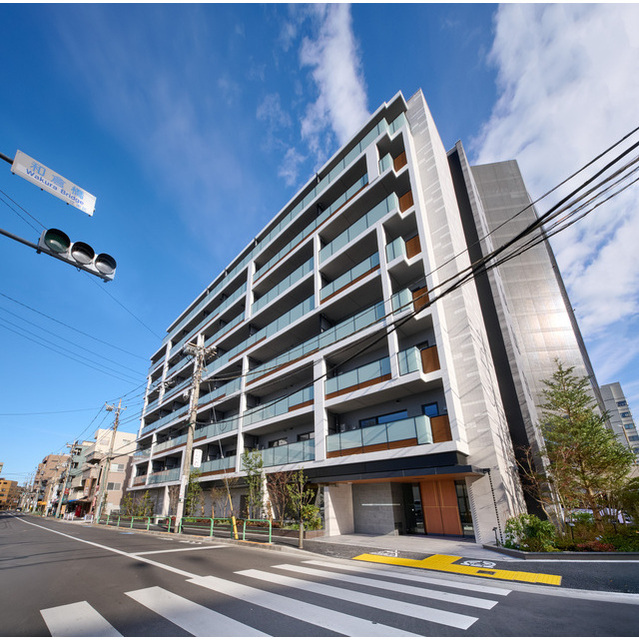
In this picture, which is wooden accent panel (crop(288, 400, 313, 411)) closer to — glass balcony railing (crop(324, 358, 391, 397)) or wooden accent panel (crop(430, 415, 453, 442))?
glass balcony railing (crop(324, 358, 391, 397))

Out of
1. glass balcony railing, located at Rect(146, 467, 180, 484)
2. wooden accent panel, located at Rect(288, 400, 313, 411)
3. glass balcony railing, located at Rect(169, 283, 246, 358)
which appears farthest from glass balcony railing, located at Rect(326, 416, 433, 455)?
glass balcony railing, located at Rect(146, 467, 180, 484)

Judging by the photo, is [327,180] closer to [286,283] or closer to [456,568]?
[286,283]

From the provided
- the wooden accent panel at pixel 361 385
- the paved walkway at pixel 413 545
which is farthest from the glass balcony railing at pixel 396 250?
the paved walkway at pixel 413 545

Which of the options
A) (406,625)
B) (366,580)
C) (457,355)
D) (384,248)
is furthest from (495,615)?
(384,248)

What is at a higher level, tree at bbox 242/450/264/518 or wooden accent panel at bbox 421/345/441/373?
wooden accent panel at bbox 421/345/441/373

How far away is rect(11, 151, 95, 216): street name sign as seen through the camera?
177 inches

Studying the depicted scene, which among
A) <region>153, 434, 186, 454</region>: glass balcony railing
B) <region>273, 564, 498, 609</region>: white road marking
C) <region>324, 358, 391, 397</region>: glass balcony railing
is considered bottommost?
<region>273, 564, 498, 609</region>: white road marking

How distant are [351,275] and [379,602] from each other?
1441 cm

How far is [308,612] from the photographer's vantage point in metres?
4.84

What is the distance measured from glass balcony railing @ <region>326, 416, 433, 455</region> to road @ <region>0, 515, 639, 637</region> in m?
5.16

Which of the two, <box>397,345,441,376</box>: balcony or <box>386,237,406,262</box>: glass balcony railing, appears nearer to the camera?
<box>397,345,441,376</box>: balcony

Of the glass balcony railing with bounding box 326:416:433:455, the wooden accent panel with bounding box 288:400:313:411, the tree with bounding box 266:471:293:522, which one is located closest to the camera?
the glass balcony railing with bounding box 326:416:433:455

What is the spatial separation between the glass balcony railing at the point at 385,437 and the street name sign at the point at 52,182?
12.0 m

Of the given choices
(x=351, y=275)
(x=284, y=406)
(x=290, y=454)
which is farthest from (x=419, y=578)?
(x=351, y=275)
